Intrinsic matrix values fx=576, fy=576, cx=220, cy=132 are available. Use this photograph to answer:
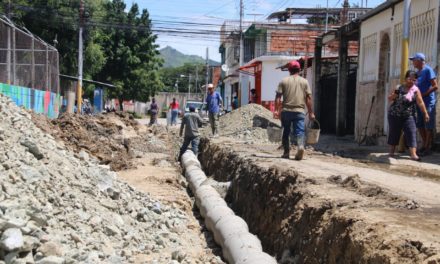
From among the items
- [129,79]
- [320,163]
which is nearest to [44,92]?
[320,163]

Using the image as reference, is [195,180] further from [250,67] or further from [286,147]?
[250,67]

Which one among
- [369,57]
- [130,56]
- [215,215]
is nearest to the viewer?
[215,215]

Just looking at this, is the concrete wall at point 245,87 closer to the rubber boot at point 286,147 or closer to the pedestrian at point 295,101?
the rubber boot at point 286,147

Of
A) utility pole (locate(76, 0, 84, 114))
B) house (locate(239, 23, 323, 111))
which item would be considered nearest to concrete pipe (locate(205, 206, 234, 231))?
utility pole (locate(76, 0, 84, 114))

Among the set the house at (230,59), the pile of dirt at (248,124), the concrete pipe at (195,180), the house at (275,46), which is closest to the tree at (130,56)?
the house at (230,59)

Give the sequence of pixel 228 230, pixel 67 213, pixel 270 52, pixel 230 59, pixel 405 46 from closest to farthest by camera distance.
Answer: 1. pixel 67 213
2. pixel 228 230
3. pixel 405 46
4. pixel 270 52
5. pixel 230 59

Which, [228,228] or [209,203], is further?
[209,203]

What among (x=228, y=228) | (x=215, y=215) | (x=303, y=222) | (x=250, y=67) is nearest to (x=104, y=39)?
(x=250, y=67)

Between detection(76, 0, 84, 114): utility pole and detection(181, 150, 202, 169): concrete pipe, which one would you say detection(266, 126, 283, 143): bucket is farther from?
detection(76, 0, 84, 114): utility pole

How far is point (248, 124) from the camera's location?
64.2 feet

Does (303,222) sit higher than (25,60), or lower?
lower

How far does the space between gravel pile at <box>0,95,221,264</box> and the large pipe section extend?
1.37 feet

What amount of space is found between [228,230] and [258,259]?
1436mm

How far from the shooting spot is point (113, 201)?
7.94 metres
